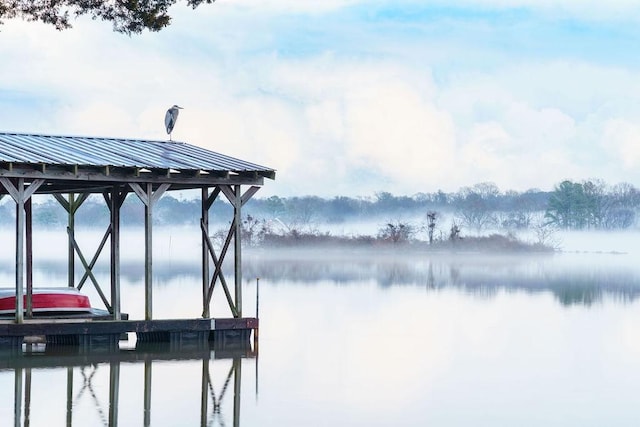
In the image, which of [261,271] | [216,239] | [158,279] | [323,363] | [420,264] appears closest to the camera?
[323,363]

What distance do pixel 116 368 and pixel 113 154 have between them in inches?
186

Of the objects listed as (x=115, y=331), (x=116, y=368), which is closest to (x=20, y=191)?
(x=115, y=331)

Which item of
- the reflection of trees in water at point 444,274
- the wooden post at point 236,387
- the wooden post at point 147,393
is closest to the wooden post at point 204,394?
the wooden post at point 236,387

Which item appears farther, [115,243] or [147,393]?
A: [115,243]

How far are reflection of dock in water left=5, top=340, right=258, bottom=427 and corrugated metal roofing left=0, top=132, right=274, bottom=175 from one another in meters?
2.92

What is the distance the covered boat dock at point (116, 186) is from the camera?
69.0 feet

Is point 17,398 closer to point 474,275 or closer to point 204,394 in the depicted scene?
point 204,394

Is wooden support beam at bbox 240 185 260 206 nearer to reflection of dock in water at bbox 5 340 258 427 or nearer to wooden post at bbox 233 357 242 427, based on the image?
reflection of dock in water at bbox 5 340 258 427

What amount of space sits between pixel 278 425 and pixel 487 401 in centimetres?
334

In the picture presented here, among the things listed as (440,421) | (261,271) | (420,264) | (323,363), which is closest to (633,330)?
(323,363)

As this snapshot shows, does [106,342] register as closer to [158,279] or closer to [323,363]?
[323,363]

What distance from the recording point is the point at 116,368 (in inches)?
762

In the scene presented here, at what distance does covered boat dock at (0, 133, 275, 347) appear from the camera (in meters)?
21.0

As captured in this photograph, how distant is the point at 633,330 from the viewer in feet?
90.5
